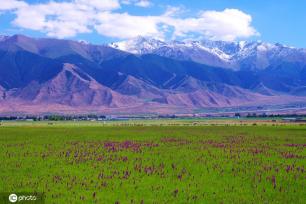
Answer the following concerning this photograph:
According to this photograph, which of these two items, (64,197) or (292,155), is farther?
(292,155)

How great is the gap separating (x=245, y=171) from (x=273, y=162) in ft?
17.2

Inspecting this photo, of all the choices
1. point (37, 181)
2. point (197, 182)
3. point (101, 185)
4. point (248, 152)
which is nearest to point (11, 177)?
point (37, 181)

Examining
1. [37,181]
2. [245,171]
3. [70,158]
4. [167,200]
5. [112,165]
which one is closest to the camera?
[167,200]

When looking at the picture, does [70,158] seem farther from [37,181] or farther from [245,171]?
[245,171]

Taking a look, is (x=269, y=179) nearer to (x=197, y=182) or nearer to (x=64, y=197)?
(x=197, y=182)

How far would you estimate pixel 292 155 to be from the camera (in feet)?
123

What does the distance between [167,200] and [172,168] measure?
9115mm

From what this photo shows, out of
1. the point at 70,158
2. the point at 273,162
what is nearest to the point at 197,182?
the point at 273,162

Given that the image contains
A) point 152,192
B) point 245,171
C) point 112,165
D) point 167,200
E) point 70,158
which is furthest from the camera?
point 70,158

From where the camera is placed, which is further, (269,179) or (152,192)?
(269,179)

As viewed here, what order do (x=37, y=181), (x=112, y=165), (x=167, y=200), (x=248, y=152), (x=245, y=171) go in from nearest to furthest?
(x=167, y=200), (x=37, y=181), (x=245, y=171), (x=112, y=165), (x=248, y=152)

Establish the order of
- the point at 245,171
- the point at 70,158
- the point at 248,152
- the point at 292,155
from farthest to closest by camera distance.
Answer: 1. the point at 248,152
2. the point at 292,155
3. the point at 70,158
4. the point at 245,171

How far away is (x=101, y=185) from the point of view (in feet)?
78.2

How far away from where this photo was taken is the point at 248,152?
40094 mm
